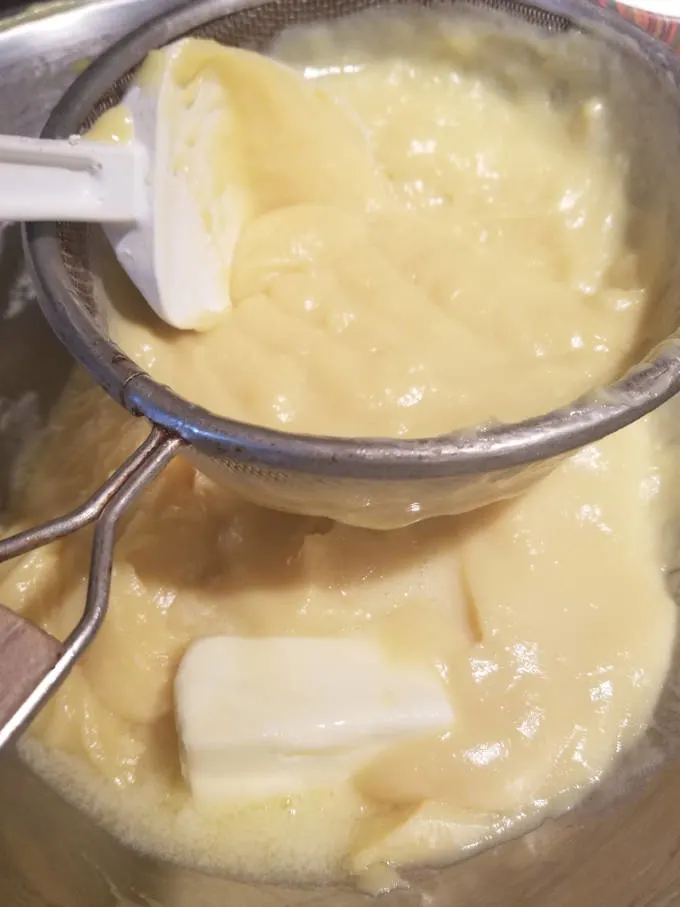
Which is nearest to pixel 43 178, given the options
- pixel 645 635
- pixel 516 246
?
pixel 516 246

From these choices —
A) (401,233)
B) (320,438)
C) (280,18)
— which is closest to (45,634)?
(320,438)

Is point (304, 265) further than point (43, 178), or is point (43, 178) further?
point (304, 265)

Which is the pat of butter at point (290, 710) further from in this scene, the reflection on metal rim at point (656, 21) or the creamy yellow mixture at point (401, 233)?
the reflection on metal rim at point (656, 21)

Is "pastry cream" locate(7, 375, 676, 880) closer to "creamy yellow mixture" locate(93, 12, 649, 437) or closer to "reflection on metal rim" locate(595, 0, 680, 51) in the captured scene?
"creamy yellow mixture" locate(93, 12, 649, 437)

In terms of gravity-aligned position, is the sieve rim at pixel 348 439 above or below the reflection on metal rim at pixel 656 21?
below

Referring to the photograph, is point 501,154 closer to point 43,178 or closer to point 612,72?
point 612,72

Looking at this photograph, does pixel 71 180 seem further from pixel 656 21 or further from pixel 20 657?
pixel 656 21

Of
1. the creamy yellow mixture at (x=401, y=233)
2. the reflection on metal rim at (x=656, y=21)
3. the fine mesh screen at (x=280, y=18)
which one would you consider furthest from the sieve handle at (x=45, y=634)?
the reflection on metal rim at (x=656, y=21)

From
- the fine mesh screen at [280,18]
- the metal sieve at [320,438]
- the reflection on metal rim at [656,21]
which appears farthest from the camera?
the reflection on metal rim at [656,21]
